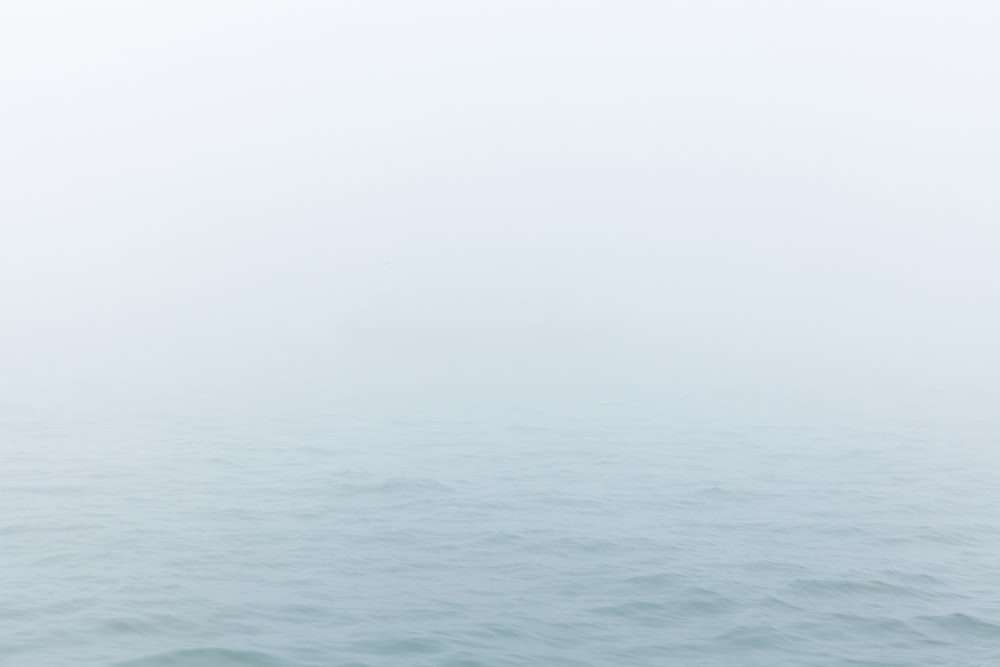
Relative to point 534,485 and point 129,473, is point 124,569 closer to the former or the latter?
point 129,473

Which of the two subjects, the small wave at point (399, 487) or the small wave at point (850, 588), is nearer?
the small wave at point (850, 588)

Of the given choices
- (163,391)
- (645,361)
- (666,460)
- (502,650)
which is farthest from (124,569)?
(645,361)

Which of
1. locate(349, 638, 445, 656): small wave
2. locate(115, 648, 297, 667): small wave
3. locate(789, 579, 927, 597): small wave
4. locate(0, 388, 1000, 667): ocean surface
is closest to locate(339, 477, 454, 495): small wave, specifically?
locate(0, 388, 1000, 667): ocean surface

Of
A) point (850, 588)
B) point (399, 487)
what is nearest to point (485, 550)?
point (850, 588)

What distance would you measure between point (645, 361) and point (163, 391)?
108 ft

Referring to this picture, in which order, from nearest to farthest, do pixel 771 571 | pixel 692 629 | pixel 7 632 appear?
pixel 7 632 < pixel 692 629 < pixel 771 571

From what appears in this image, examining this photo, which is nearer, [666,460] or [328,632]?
[328,632]

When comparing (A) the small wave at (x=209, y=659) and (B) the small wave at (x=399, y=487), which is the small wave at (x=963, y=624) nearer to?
(A) the small wave at (x=209, y=659)

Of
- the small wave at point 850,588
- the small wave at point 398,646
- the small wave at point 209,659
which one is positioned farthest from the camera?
the small wave at point 850,588

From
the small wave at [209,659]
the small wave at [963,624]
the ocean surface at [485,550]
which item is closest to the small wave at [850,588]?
the ocean surface at [485,550]

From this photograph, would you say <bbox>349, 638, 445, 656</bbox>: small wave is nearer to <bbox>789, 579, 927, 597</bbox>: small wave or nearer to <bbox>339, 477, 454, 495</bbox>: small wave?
<bbox>789, 579, 927, 597</bbox>: small wave

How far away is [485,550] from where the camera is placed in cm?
1598

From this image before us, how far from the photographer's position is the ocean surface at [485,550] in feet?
38.9

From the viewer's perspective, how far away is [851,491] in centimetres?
2189
